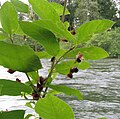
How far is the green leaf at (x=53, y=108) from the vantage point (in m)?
0.36

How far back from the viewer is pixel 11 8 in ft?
1.38

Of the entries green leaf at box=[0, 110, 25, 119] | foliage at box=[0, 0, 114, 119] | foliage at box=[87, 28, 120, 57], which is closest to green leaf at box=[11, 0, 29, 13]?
foliage at box=[0, 0, 114, 119]

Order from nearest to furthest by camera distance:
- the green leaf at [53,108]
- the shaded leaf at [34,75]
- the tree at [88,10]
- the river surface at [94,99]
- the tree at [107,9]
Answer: the green leaf at [53,108] → the shaded leaf at [34,75] → the river surface at [94,99] → the tree at [107,9] → the tree at [88,10]

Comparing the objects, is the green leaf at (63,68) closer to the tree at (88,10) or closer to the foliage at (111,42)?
the foliage at (111,42)

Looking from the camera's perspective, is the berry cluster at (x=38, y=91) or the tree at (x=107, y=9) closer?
the berry cluster at (x=38, y=91)

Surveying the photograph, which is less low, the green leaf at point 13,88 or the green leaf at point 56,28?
the green leaf at point 56,28

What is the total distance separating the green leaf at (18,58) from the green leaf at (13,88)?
20mm

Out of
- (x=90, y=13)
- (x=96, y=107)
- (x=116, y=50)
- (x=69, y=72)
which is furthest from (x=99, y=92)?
(x=90, y=13)

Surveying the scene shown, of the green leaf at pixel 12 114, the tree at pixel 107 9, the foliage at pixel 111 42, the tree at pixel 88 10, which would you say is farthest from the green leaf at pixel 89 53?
the tree at pixel 88 10

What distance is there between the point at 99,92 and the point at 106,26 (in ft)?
26.2

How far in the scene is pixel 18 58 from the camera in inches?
15.9

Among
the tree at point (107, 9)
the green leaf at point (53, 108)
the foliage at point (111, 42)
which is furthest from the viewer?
the tree at point (107, 9)

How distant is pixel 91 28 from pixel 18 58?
0.09 metres

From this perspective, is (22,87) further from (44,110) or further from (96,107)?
(96,107)
